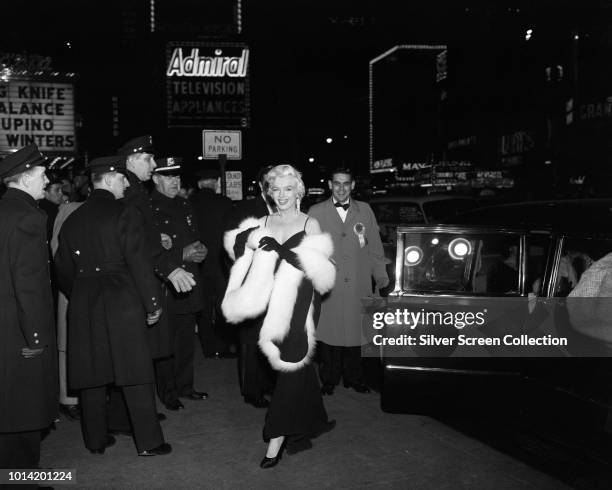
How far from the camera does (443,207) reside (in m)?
12.9

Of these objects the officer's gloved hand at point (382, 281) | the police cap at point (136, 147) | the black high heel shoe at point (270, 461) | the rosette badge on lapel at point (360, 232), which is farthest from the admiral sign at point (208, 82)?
the black high heel shoe at point (270, 461)

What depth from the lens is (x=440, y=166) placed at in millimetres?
46094

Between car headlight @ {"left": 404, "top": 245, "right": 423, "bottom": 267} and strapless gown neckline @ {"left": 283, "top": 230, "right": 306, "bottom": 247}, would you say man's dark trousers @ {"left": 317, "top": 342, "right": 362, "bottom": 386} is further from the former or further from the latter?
strapless gown neckline @ {"left": 283, "top": 230, "right": 306, "bottom": 247}

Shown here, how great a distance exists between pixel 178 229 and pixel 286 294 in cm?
182

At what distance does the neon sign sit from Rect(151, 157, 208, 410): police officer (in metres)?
12.8

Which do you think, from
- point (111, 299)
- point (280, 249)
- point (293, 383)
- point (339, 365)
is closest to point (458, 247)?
point (280, 249)

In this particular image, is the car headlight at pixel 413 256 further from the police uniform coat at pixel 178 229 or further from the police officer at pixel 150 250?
the police uniform coat at pixel 178 229

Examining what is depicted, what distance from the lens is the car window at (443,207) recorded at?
1280 cm

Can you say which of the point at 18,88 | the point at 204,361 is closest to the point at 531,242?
the point at 204,361

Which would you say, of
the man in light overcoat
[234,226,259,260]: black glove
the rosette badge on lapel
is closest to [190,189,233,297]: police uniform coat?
the man in light overcoat

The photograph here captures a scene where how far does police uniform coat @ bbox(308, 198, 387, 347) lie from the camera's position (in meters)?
6.70

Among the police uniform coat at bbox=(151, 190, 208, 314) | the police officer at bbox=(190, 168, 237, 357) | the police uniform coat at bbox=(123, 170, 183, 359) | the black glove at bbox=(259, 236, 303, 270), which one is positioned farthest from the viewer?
the police officer at bbox=(190, 168, 237, 357)

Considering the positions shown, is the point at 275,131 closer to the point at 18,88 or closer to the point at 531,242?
the point at 18,88

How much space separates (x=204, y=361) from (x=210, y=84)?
38.7 feet
